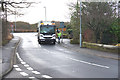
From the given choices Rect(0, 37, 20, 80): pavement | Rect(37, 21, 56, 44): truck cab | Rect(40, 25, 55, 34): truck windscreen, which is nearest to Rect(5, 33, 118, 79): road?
Rect(0, 37, 20, 80): pavement

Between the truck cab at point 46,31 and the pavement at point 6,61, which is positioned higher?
the truck cab at point 46,31

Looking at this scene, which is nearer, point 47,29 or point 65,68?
point 65,68

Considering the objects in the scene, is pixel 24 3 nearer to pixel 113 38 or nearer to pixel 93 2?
pixel 93 2

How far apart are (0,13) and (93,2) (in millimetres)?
11517

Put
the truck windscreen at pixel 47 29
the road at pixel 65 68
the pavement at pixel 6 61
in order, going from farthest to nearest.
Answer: the truck windscreen at pixel 47 29, the pavement at pixel 6 61, the road at pixel 65 68

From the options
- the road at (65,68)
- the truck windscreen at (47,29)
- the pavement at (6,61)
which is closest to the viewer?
the road at (65,68)

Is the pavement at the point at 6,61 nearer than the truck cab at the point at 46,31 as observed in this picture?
Yes

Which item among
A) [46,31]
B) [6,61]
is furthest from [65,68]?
[46,31]

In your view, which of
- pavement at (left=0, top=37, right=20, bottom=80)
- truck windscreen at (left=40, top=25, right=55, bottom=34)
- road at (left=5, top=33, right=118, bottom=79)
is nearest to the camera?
road at (left=5, top=33, right=118, bottom=79)

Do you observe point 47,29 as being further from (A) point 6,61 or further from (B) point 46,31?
(A) point 6,61

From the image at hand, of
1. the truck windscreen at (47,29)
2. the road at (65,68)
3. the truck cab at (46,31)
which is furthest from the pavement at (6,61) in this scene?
the truck windscreen at (47,29)

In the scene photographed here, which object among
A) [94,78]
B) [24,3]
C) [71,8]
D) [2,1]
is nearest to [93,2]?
[71,8]

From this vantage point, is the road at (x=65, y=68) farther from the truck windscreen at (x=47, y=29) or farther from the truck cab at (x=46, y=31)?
the truck windscreen at (x=47, y=29)

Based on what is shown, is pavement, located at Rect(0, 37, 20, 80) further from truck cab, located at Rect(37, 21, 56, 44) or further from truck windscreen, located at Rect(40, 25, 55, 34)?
truck windscreen, located at Rect(40, 25, 55, 34)
